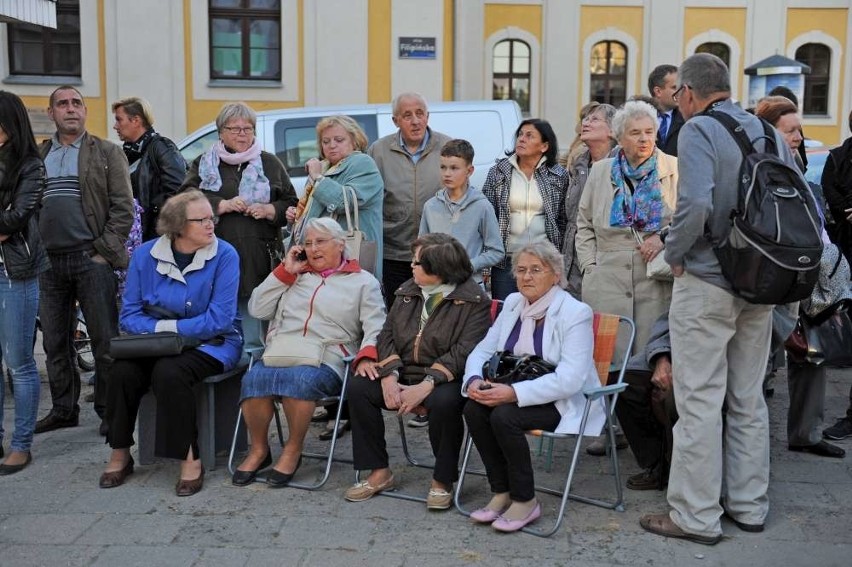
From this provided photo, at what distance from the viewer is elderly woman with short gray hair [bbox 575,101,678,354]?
5371mm

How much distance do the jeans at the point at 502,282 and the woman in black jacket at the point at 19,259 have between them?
2.68 m

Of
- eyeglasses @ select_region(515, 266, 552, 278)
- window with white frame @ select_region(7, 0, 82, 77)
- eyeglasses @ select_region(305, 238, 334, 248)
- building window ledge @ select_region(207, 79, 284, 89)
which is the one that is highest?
window with white frame @ select_region(7, 0, 82, 77)

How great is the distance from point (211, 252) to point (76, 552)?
5.91 feet

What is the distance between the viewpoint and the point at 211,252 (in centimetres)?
561

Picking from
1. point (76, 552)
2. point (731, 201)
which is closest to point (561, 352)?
point (731, 201)

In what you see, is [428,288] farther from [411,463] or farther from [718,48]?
[718,48]

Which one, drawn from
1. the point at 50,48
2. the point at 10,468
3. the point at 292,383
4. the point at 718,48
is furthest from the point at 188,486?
the point at 718,48

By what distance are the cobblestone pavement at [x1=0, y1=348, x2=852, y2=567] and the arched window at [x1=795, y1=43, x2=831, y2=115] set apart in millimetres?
22797

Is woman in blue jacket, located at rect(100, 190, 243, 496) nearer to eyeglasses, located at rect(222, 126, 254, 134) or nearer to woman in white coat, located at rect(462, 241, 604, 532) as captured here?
eyeglasses, located at rect(222, 126, 254, 134)

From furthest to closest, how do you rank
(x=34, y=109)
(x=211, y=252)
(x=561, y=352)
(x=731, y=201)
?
(x=34, y=109) → (x=211, y=252) → (x=561, y=352) → (x=731, y=201)

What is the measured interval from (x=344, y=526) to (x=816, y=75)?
24805 mm

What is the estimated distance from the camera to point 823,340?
5773 mm

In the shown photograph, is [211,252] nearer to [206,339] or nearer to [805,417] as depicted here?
[206,339]

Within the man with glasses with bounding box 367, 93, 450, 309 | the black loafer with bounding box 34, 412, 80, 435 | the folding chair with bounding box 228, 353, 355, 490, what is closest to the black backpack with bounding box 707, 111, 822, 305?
the folding chair with bounding box 228, 353, 355, 490
